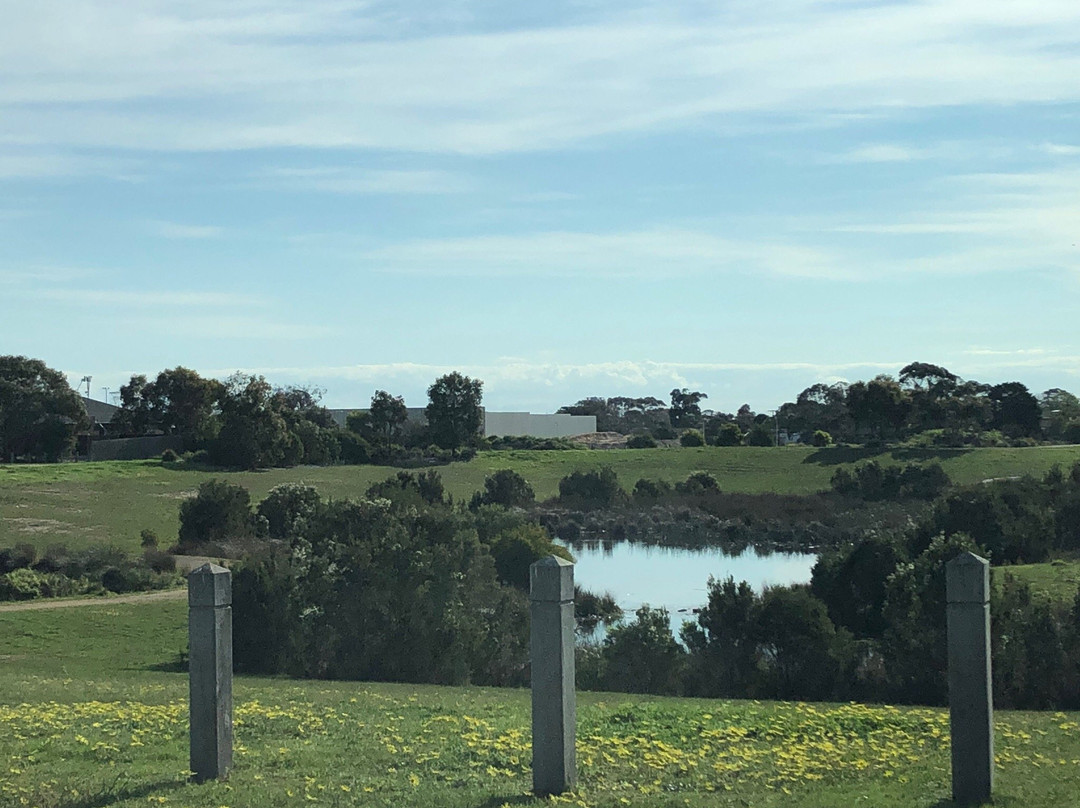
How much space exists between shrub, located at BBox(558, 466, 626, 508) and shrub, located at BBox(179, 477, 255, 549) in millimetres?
26479

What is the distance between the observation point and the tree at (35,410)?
260 feet

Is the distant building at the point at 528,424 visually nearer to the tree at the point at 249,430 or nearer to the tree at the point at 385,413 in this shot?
the tree at the point at 385,413

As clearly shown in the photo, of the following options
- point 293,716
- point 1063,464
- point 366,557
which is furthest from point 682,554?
point 293,716

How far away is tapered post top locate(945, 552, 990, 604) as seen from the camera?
23.7ft

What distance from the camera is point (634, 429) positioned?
149 m

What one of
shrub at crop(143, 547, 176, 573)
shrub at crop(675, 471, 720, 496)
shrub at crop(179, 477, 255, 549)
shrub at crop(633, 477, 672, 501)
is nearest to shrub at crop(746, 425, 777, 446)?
shrub at crop(675, 471, 720, 496)

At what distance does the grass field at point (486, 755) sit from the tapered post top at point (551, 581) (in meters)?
1.20

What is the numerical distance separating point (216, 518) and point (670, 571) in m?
17.8

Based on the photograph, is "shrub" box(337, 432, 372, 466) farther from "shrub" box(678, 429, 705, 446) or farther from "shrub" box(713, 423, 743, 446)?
"shrub" box(713, 423, 743, 446)

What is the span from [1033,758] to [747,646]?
12.5 metres

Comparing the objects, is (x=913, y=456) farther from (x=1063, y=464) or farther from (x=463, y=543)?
(x=463, y=543)

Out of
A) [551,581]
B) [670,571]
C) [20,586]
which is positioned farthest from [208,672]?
[670,571]

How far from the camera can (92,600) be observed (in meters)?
32.7

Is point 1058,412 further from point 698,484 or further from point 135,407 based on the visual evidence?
point 135,407
